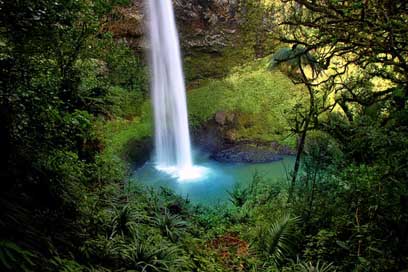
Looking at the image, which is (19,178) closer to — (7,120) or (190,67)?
(7,120)

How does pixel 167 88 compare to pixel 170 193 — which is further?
pixel 167 88

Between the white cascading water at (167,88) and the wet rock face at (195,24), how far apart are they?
1.84 feet

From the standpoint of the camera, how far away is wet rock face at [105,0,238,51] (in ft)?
52.7

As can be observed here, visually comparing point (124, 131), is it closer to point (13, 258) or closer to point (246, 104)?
point (246, 104)

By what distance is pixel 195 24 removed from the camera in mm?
17859

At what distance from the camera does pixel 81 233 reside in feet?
12.7

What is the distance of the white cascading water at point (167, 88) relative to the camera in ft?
50.1

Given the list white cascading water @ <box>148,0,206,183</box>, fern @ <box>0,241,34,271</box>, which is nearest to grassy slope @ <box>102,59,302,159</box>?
white cascading water @ <box>148,0,206,183</box>

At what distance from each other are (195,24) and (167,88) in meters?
3.64

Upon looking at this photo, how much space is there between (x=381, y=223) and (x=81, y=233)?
305cm

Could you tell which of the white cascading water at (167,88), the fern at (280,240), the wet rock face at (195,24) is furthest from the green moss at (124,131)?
the fern at (280,240)

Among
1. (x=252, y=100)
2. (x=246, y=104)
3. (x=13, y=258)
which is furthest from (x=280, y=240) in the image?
(x=252, y=100)

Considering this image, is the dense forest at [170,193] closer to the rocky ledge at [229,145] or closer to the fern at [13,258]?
the fern at [13,258]

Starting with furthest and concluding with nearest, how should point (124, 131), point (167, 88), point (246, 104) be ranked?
point (246, 104) → point (167, 88) → point (124, 131)
